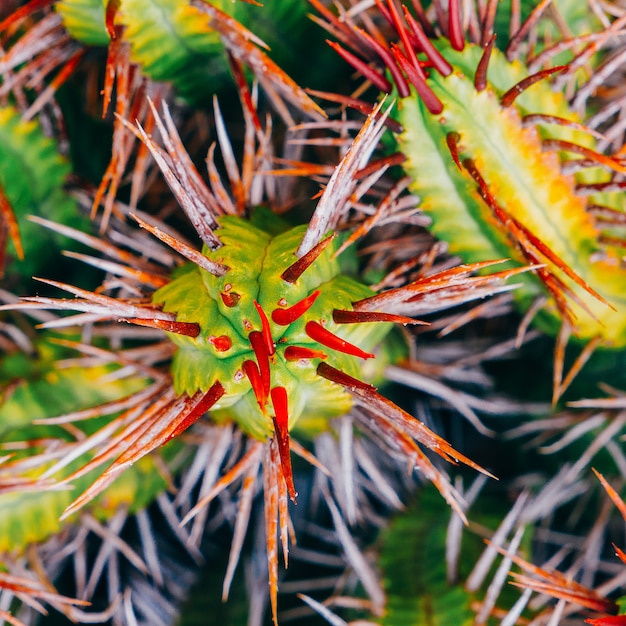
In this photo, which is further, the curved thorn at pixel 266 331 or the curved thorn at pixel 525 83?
the curved thorn at pixel 525 83

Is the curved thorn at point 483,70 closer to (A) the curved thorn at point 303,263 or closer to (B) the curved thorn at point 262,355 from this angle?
(A) the curved thorn at point 303,263

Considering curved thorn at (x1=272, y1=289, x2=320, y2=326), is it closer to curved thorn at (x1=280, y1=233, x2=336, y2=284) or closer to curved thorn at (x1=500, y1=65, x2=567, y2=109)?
curved thorn at (x1=280, y1=233, x2=336, y2=284)

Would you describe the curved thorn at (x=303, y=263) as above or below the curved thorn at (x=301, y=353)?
above

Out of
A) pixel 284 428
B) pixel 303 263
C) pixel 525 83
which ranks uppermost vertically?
pixel 525 83

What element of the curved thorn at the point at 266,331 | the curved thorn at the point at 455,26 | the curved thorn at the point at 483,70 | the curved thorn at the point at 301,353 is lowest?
the curved thorn at the point at 301,353

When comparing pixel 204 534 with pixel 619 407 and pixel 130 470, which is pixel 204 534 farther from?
pixel 619 407

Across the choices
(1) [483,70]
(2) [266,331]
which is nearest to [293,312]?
(2) [266,331]

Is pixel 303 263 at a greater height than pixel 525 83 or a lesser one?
lesser

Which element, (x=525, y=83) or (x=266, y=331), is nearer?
(x=266, y=331)

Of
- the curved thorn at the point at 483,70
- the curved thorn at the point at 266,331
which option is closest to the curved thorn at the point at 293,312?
the curved thorn at the point at 266,331

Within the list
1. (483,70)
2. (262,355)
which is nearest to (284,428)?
(262,355)

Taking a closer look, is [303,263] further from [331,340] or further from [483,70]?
[483,70]
